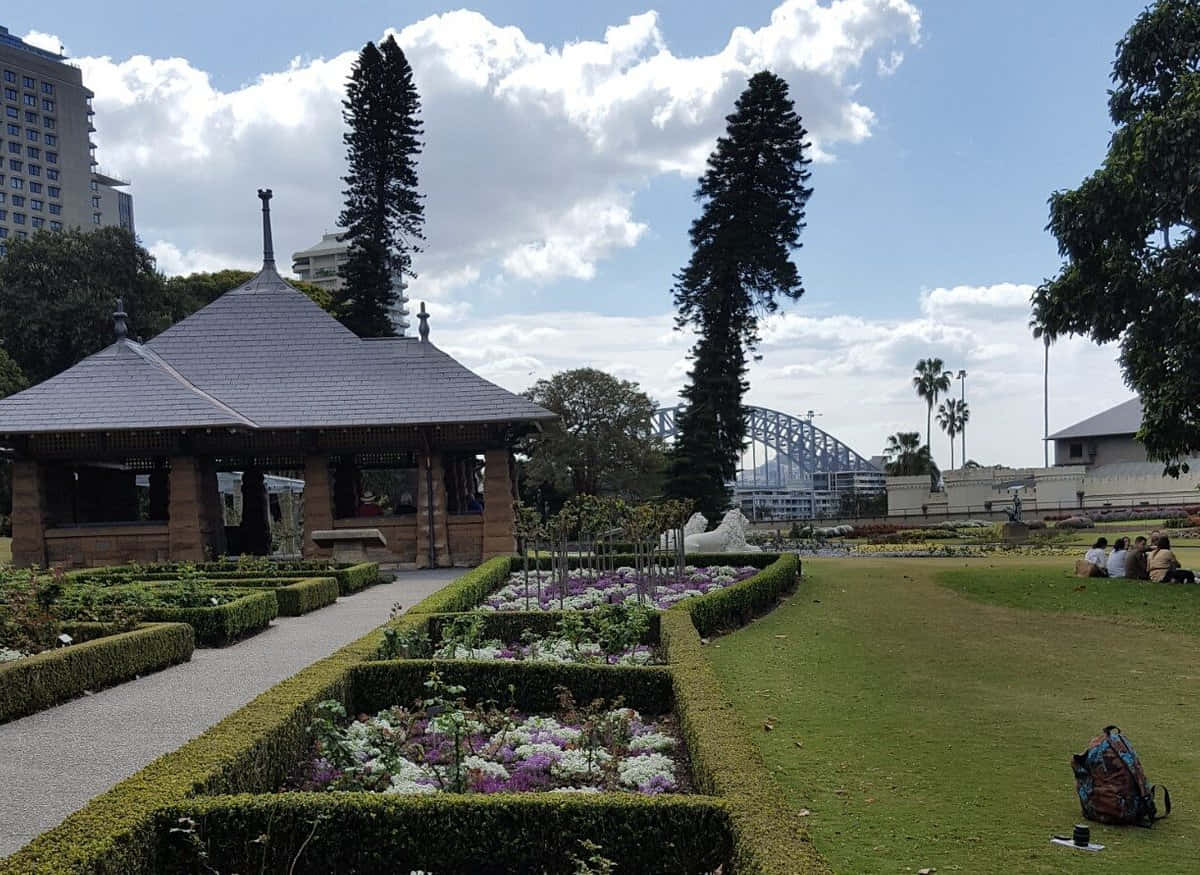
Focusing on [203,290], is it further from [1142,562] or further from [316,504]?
[1142,562]

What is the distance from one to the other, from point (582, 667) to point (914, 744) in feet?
7.90

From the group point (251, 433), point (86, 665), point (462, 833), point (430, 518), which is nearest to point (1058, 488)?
point (430, 518)

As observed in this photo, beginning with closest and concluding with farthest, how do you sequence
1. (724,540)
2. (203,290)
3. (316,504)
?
(316,504) → (724,540) → (203,290)

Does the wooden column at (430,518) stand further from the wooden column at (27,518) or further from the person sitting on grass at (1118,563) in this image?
the person sitting on grass at (1118,563)

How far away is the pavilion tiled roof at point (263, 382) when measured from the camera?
63.6ft

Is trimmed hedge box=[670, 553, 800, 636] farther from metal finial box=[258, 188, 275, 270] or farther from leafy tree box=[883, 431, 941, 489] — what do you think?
leafy tree box=[883, 431, 941, 489]

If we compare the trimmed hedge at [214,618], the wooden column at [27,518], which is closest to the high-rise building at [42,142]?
the wooden column at [27,518]

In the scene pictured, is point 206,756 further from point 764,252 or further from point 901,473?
point 901,473

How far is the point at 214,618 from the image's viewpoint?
35.9ft

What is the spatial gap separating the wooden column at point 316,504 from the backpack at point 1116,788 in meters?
16.6

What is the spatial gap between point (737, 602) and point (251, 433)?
1172 cm

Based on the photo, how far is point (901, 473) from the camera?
185ft

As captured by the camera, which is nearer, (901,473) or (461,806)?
(461,806)

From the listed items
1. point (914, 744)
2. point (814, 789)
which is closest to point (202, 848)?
point (814, 789)
